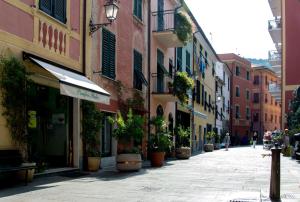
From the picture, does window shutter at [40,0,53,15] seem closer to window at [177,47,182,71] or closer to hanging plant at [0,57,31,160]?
hanging plant at [0,57,31,160]

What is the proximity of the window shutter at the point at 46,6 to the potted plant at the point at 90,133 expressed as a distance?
3143mm

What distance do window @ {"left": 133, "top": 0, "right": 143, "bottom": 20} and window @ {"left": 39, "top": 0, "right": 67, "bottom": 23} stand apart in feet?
22.5

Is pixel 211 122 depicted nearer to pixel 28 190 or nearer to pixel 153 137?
pixel 153 137

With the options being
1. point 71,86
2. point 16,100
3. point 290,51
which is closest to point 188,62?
point 290,51

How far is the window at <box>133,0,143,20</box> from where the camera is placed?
20328 millimetres

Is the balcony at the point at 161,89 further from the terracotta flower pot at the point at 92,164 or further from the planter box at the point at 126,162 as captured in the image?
the terracotta flower pot at the point at 92,164

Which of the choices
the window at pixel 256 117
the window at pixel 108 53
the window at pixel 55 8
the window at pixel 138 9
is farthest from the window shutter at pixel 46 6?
the window at pixel 256 117

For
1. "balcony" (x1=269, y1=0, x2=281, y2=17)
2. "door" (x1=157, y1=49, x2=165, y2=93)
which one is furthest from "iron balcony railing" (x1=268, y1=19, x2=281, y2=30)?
"door" (x1=157, y1=49, x2=165, y2=93)

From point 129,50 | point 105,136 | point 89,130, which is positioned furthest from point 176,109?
point 89,130

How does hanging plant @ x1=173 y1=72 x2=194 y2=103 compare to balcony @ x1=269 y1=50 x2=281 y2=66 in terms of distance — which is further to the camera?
balcony @ x1=269 y1=50 x2=281 y2=66

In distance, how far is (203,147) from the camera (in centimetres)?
3762

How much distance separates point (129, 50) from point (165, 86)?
218 inches

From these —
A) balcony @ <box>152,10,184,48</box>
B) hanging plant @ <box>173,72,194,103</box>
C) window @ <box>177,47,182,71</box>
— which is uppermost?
balcony @ <box>152,10,184,48</box>

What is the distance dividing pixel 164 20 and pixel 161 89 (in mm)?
3598
